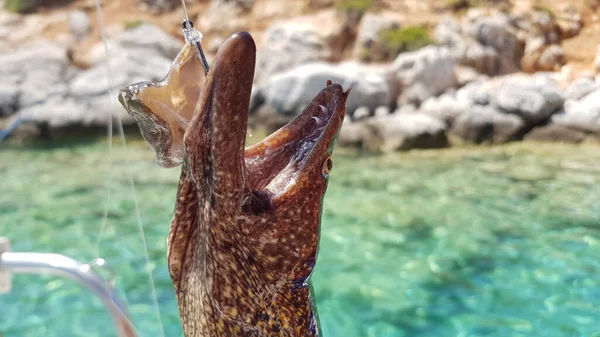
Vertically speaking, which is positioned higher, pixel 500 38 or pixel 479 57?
pixel 500 38

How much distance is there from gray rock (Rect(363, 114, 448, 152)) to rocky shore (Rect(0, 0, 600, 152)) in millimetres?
23

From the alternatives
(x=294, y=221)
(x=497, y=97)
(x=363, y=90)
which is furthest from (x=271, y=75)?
(x=294, y=221)

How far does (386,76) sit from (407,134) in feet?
9.95

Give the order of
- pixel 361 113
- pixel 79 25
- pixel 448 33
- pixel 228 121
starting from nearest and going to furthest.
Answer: pixel 228 121 < pixel 361 113 < pixel 448 33 < pixel 79 25

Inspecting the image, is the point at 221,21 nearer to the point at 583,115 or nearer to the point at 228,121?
the point at 583,115

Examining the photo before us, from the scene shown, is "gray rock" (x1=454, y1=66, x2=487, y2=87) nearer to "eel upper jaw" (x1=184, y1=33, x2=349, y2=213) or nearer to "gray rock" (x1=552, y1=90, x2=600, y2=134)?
"gray rock" (x1=552, y1=90, x2=600, y2=134)

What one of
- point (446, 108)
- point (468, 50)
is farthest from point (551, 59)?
point (446, 108)

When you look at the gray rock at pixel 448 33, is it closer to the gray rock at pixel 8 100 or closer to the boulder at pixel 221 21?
the boulder at pixel 221 21

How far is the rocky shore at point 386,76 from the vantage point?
37.8ft

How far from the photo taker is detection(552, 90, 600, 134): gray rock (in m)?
11.0

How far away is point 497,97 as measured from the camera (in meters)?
12.2

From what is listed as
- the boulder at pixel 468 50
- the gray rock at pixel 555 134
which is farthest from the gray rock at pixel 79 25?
the gray rock at pixel 555 134

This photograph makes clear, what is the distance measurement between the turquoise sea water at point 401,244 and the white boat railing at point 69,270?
10.1 ft

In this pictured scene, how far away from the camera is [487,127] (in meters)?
11.5
